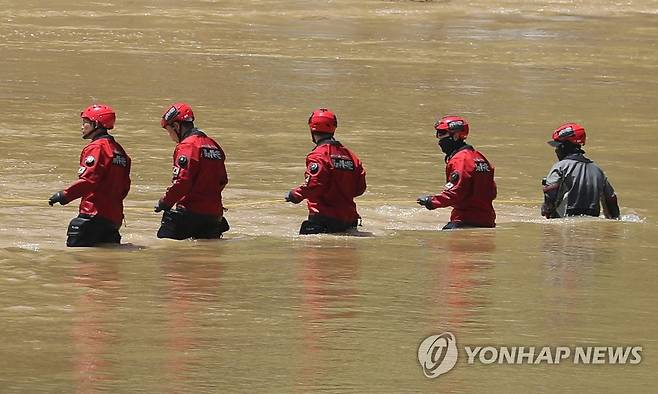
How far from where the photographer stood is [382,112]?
26500 mm

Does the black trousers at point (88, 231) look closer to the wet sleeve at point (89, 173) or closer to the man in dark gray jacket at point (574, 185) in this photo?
the wet sleeve at point (89, 173)

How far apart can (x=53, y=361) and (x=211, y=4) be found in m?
34.2

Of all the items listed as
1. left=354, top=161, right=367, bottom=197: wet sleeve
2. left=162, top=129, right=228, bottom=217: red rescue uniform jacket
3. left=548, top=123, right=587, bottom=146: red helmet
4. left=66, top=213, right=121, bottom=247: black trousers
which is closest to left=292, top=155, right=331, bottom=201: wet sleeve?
left=354, top=161, right=367, bottom=197: wet sleeve

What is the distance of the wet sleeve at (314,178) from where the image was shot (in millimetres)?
14555

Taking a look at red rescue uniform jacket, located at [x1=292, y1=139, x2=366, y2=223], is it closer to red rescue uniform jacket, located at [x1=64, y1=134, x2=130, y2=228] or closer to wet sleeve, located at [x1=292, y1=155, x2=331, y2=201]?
wet sleeve, located at [x1=292, y1=155, x2=331, y2=201]

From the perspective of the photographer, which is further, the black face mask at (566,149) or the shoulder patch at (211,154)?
the black face mask at (566,149)

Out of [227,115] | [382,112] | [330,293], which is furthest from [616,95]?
[330,293]

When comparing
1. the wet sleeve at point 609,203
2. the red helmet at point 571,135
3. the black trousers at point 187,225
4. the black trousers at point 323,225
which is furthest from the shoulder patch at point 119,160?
the wet sleeve at point 609,203

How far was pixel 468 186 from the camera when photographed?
15.1 m

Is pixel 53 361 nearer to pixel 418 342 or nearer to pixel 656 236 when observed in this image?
pixel 418 342

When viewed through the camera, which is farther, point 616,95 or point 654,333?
point 616,95

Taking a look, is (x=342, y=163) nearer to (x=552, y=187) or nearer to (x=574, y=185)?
(x=552, y=187)

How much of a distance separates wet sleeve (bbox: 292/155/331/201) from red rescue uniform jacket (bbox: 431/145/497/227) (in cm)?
111

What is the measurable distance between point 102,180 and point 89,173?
0.16m
